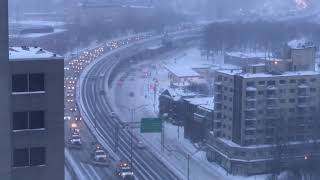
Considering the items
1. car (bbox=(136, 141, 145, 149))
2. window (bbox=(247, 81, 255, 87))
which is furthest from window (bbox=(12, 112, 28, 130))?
car (bbox=(136, 141, 145, 149))

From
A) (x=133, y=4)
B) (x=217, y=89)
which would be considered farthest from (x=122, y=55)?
(x=217, y=89)

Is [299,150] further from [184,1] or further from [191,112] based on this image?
[184,1]

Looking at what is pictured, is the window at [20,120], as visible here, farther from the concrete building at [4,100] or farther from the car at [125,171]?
the car at [125,171]

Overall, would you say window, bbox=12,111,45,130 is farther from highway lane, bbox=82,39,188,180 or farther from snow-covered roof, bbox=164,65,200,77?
snow-covered roof, bbox=164,65,200,77

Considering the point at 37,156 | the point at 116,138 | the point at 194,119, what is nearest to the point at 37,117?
the point at 37,156

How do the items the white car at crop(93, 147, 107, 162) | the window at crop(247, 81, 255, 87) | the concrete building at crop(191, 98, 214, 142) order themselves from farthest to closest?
the concrete building at crop(191, 98, 214, 142), the white car at crop(93, 147, 107, 162), the window at crop(247, 81, 255, 87)

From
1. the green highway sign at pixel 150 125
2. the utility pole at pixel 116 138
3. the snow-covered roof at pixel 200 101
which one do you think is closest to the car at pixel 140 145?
the utility pole at pixel 116 138

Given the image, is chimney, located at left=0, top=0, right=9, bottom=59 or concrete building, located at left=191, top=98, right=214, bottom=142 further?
concrete building, located at left=191, top=98, right=214, bottom=142
